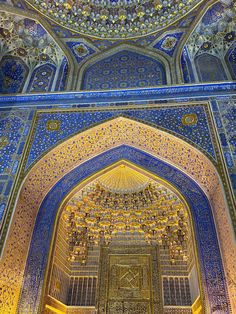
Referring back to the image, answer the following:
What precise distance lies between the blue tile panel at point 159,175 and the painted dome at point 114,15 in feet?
11.1

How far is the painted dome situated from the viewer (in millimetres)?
7195

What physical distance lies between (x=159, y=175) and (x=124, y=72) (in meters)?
2.95

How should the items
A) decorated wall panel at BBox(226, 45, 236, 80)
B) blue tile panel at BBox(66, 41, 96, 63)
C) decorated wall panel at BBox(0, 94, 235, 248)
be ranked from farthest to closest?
blue tile panel at BBox(66, 41, 96, 63) < decorated wall panel at BBox(226, 45, 236, 80) < decorated wall panel at BBox(0, 94, 235, 248)

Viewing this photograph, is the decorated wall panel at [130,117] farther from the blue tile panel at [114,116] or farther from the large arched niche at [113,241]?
the large arched niche at [113,241]

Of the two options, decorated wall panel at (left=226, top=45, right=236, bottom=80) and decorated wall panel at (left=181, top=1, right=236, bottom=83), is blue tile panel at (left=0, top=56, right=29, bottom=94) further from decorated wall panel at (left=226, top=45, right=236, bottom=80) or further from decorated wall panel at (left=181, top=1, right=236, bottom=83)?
decorated wall panel at (left=226, top=45, right=236, bottom=80)

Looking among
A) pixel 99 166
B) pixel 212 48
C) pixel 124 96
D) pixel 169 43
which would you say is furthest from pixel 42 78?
pixel 212 48

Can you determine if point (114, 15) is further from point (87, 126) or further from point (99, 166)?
point (99, 166)

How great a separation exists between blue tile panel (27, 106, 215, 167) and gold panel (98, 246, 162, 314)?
2.75 meters

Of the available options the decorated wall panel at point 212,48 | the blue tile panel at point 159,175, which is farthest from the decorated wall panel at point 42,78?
the decorated wall panel at point 212,48

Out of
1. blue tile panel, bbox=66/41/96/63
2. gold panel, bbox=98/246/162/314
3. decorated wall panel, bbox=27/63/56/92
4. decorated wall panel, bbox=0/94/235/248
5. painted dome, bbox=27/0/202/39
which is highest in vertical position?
painted dome, bbox=27/0/202/39

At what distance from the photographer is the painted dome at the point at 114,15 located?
720cm

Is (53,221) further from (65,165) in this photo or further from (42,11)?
(42,11)

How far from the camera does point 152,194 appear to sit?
6.15m

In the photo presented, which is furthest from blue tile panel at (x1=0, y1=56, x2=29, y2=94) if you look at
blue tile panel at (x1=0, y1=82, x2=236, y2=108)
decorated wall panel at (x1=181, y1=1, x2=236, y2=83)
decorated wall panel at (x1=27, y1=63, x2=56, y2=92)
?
decorated wall panel at (x1=181, y1=1, x2=236, y2=83)
